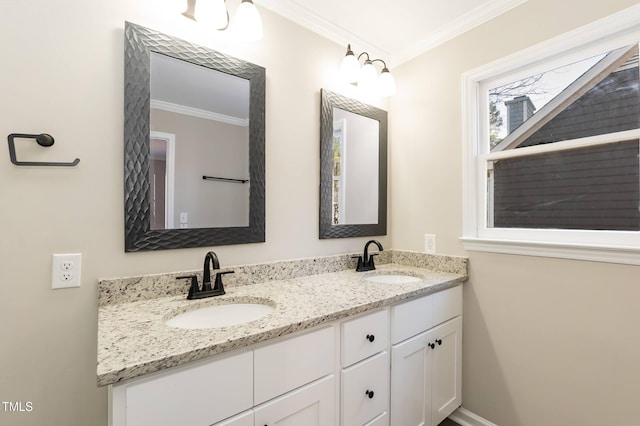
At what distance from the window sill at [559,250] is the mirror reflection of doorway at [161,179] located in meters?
1.58

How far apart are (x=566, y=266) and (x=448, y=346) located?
2.33 feet

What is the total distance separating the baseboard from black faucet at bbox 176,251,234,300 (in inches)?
61.5

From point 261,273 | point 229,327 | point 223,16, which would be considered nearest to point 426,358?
point 261,273

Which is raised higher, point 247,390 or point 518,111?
point 518,111

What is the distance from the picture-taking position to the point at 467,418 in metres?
1.70

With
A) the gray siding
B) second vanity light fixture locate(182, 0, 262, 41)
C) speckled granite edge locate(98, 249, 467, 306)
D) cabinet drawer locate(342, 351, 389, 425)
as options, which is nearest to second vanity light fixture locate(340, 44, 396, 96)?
second vanity light fixture locate(182, 0, 262, 41)

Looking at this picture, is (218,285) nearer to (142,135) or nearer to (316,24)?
(142,135)

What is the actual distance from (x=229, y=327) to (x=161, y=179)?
712mm

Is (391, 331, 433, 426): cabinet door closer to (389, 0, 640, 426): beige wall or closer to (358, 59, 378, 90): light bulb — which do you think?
(389, 0, 640, 426): beige wall

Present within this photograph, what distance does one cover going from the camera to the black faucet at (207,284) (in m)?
1.22

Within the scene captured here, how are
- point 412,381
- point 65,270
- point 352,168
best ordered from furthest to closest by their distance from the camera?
point 352,168 < point 412,381 < point 65,270

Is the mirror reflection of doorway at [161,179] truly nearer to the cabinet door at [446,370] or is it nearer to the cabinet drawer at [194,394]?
the cabinet drawer at [194,394]

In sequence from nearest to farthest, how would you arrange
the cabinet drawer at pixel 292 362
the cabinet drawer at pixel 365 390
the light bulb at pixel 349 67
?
the cabinet drawer at pixel 292 362, the cabinet drawer at pixel 365 390, the light bulb at pixel 349 67

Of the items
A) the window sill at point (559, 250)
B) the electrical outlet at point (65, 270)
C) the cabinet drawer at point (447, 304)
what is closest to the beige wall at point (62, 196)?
the electrical outlet at point (65, 270)
